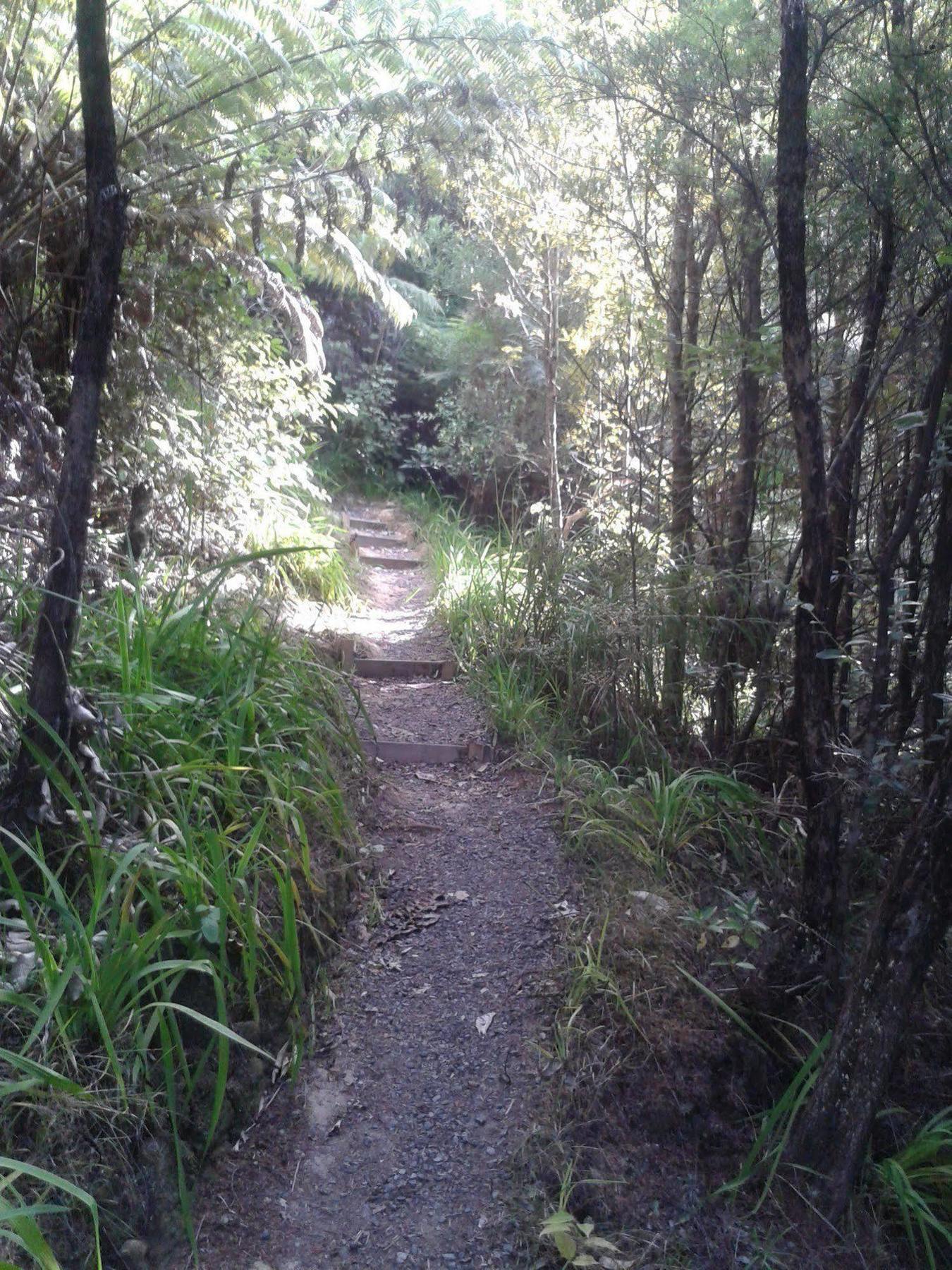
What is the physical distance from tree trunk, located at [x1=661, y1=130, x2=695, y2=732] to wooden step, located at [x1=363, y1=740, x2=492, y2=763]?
0.99 metres

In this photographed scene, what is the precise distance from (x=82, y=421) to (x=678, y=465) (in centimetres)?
331

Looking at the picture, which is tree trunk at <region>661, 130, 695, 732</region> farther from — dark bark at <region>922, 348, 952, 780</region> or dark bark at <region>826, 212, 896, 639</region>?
dark bark at <region>922, 348, 952, 780</region>

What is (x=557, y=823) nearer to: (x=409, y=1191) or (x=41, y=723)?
(x=409, y=1191)

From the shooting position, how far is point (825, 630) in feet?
11.6

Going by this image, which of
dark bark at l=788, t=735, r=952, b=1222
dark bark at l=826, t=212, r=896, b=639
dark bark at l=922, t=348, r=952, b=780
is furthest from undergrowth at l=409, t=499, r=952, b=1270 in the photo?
dark bark at l=826, t=212, r=896, b=639

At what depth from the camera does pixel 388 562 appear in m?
10.1

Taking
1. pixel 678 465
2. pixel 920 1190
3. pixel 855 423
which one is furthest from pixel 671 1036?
pixel 678 465

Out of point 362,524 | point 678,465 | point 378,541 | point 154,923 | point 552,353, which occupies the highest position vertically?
point 552,353

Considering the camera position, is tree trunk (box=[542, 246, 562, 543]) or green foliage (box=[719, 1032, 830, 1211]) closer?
green foliage (box=[719, 1032, 830, 1211])

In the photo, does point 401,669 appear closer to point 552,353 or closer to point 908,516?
point 552,353

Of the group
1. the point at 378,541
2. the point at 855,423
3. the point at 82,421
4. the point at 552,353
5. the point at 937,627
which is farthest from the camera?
the point at 378,541

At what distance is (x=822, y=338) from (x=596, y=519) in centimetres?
229

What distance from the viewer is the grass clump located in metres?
2.54

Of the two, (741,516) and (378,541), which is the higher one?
(741,516)
